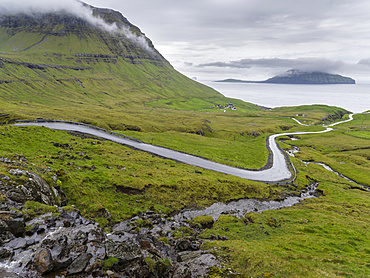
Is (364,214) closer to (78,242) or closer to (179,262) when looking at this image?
(179,262)

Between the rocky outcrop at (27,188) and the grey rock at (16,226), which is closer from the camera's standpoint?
the grey rock at (16,226)

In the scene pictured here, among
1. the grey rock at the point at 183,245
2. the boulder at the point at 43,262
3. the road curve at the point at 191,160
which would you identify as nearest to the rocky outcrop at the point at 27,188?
the boulder at the point at 43,262

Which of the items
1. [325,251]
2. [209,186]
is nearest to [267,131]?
[209,186]

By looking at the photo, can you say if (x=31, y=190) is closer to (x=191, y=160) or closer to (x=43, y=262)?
(x=43, y=262)

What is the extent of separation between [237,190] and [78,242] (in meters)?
37.0

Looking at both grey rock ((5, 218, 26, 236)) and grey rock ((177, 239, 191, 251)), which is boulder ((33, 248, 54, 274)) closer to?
grey rock ((5, 218, 26, 236))

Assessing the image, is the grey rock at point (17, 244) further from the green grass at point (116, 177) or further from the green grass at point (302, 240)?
the green grass at point (302, 240)

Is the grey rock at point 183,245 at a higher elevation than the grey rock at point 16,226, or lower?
lower

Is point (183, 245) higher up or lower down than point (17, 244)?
lower down

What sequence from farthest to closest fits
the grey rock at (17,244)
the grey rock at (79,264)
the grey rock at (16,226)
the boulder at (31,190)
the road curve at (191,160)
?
the road curve at (191,160) < the boulder at (31,190) < the grey rock at (16,226) < the grey rock at (17,244) < the grey rock at (79,264)

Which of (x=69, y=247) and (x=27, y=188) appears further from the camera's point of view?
(x=27, y=188)

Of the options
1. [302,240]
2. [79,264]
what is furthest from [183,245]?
[302,240]

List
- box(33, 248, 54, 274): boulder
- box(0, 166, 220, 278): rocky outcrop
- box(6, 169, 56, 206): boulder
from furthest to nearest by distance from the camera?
box(6, 169, 56, 206): boulder < box(0, 166, 220, 278): rocky outcrop < box(33, 248, 54, 274): boulder

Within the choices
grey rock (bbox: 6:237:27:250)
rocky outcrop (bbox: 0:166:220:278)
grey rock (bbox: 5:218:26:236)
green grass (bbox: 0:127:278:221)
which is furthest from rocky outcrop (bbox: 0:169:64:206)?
grey rock (bbox: 6:237:27:250)
